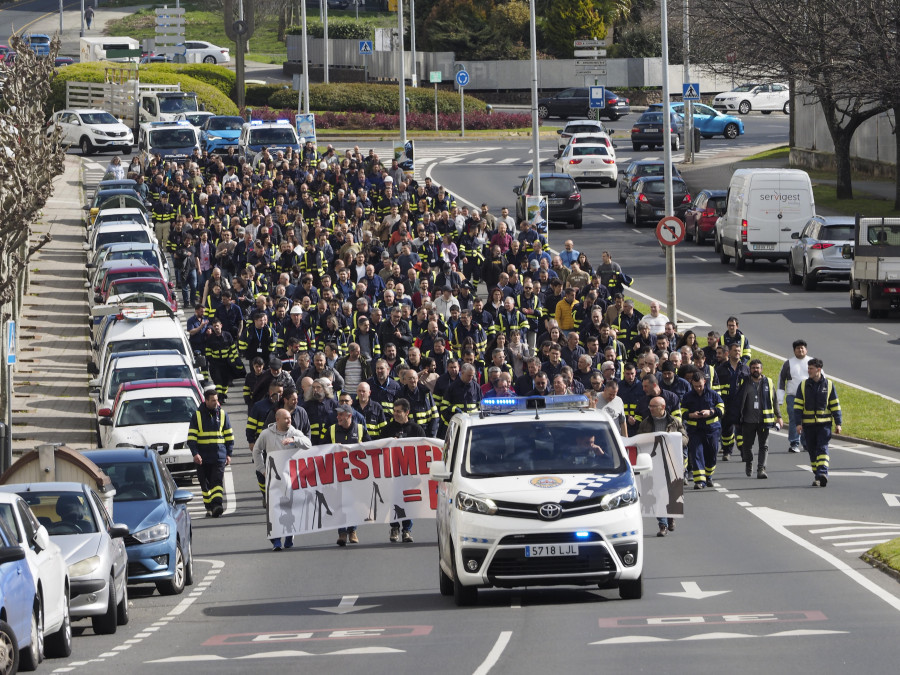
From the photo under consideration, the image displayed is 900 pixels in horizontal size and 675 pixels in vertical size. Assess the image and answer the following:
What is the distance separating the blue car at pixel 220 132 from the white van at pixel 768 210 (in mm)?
18367

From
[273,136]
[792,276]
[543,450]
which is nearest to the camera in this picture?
[543,450]

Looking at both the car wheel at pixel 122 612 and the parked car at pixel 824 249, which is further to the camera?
the parked car at pixel 824 249

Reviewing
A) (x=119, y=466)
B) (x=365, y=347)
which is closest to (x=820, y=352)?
(x=365, y=347)

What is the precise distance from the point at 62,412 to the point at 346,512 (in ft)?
40.0

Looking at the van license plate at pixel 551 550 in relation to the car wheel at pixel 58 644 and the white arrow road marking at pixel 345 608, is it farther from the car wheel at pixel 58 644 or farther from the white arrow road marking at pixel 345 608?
the car wheel at pixel 58 644

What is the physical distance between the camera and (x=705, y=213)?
48375 mm

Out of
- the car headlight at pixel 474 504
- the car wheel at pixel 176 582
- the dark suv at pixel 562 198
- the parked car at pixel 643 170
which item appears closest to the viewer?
the car headlight at pixel 474 504

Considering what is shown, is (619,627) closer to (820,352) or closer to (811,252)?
(820,352)

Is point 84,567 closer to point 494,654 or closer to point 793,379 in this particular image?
point 494,654

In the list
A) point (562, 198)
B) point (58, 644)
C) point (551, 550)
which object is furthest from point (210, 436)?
point (562, 198)

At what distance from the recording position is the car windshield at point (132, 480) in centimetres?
1753

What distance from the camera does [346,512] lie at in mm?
19344

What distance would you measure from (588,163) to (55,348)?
2815 cm

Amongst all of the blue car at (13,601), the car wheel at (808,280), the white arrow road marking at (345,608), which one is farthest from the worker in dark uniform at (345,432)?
the car wheel at (808,280)
